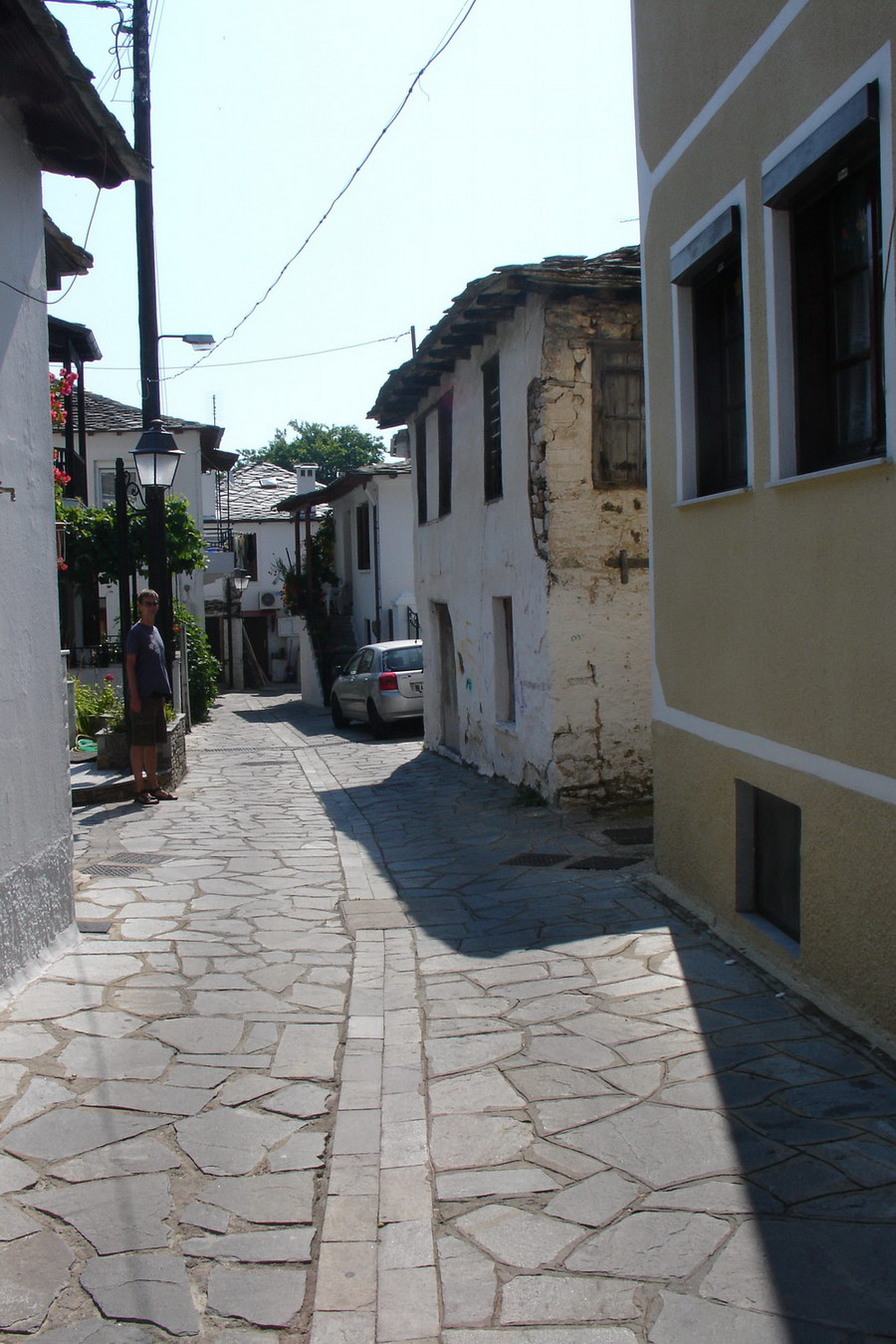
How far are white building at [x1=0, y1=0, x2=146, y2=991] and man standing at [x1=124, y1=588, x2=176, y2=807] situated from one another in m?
4.52

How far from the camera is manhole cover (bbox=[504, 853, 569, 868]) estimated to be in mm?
8546

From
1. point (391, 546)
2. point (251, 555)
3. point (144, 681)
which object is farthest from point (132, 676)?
point (251, 555)

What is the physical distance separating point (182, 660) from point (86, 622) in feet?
24.2

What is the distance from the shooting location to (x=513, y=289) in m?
10.2

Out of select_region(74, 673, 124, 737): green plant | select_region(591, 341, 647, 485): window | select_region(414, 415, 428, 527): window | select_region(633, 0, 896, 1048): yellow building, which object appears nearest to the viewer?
select_region(633, 0, 896, 1048): yellow building

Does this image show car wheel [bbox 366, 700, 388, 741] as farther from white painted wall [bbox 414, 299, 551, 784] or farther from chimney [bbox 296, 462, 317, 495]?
chimney [bbox 296, 462, 317, 495]

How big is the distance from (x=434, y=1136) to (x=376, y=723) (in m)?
15.6

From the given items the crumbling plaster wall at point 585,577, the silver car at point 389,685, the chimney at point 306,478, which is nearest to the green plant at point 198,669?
the silver car at point 389,685

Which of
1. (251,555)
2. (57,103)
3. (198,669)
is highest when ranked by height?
(57,103)

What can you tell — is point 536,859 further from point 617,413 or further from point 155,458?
point 155,458

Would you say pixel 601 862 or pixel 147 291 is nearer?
pixel 601 862

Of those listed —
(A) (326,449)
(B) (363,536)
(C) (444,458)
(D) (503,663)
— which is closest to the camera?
(D) (503,663)

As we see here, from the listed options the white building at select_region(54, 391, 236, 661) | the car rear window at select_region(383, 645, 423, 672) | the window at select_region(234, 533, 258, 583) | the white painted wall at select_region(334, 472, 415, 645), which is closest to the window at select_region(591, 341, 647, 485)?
the car rear window at select_region(383, 645, 423, 672)

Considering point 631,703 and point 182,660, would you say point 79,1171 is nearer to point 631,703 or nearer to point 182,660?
point 631,703
